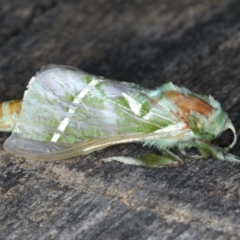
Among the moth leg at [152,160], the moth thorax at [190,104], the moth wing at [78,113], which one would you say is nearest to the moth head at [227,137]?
the moth thorax at [190,104]

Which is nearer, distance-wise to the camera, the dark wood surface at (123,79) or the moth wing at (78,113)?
the dark wood surface at (123,79)

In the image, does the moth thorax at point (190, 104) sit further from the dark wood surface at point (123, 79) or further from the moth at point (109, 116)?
the dark wood surface at point (123, 79)

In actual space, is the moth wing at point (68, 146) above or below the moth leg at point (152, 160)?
above

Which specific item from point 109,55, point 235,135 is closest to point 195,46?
point 109,55

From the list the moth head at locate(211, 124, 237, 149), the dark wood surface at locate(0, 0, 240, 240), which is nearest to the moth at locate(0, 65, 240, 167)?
the moth head at locate(211, 124, 237, 149)

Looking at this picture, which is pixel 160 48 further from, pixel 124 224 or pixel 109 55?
pixel 124 224

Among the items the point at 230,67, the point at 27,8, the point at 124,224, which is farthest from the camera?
the point at 27,8
